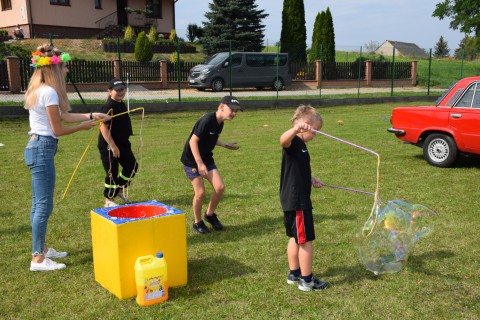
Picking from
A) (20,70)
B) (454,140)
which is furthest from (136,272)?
(20,70)

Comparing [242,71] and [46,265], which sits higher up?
[242,71]

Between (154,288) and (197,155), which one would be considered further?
(197,155)

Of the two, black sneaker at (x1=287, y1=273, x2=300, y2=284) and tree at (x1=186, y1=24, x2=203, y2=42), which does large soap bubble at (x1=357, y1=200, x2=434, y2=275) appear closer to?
black sneaker at (x1=287, y1=273, x2=300, y2=284)

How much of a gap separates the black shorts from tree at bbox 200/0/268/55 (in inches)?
1380

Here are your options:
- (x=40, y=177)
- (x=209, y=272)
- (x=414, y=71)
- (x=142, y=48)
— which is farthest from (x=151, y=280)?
(x=414, y=71)

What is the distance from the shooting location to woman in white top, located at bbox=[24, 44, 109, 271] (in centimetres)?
438

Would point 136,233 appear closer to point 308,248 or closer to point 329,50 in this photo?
point 308,248

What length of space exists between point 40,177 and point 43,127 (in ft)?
1.53

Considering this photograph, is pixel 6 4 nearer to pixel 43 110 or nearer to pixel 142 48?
pixel 142 48

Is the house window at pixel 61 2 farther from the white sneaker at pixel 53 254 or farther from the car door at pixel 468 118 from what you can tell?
the white sneaker at pixel 53 254

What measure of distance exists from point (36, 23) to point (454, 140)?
112ft

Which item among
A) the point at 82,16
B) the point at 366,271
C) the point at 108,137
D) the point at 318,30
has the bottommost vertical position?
the point at 366,271

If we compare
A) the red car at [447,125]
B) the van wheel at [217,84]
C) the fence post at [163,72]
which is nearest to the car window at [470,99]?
the red car at [447,125]

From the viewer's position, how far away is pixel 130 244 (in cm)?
396
